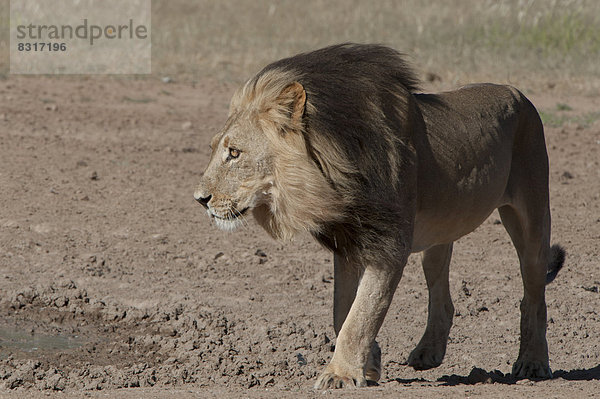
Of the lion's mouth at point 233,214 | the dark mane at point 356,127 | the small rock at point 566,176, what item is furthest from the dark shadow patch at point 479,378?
the small rock at point 566,176

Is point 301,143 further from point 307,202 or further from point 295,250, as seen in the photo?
point 295,250

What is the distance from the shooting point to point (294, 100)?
400 centimetres

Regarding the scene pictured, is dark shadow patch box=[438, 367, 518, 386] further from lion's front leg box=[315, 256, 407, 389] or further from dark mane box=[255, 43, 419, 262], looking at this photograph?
dark mane box=[255, 43, 419, 262]

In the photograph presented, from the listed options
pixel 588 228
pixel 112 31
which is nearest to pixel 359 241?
pixel 588 228

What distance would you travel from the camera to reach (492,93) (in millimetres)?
5332

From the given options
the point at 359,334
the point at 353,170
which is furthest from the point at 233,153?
the point at 359,334

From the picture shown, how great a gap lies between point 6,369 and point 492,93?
9.54 feet

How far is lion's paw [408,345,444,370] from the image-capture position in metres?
5.45

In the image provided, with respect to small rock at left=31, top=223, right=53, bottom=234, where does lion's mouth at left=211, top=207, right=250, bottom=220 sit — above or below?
above

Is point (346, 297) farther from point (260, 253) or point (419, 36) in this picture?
point (419, 36)

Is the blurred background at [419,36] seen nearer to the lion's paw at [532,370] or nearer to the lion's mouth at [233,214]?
the lion's paw at [532,370]

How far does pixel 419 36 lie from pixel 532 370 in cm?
1098

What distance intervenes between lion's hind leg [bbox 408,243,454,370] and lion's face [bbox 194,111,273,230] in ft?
5.69

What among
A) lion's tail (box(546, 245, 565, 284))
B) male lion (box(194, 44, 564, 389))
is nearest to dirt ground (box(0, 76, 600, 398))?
lion's tail (box(546, 245, 565, 284))
